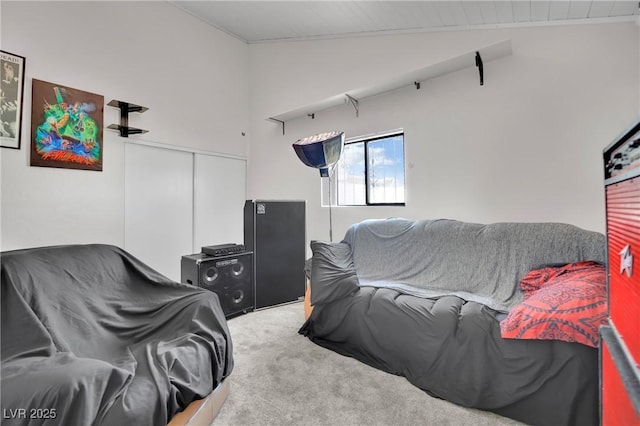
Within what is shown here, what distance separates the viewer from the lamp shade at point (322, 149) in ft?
9.53

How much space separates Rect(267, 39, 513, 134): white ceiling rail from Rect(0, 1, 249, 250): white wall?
3.64ft

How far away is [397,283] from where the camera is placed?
249 centimetres

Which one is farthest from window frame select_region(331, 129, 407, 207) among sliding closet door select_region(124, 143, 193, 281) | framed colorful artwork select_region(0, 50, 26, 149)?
framed colorful artwork select_region(0, 50, 26, 149)

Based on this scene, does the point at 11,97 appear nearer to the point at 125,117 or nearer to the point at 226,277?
the point at 125,117

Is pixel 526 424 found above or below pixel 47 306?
below

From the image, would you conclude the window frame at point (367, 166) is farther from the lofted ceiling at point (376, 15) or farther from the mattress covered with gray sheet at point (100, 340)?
the mattress covered with gray sheet at point (100, 340)

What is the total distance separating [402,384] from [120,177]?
3.36m

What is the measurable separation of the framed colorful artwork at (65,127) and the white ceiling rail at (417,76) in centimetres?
203

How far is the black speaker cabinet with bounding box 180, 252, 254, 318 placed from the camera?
8.93 ft

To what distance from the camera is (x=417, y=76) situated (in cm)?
285

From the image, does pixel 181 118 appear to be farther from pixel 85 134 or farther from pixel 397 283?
pixel 397 283

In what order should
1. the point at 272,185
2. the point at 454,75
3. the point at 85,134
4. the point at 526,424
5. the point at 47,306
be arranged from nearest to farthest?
the point at 47,306
the point at 526,424
the point at 454,75
the point at 85,134
the point at 272,185

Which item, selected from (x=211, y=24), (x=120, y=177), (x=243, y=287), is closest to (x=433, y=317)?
(x=243, y=287)

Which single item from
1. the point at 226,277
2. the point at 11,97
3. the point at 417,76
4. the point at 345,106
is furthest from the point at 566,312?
the point at 11,97
